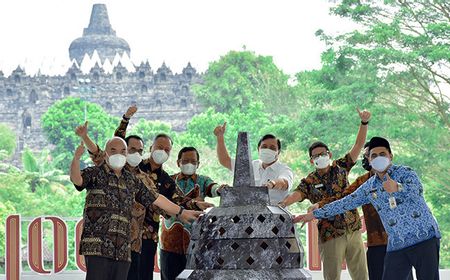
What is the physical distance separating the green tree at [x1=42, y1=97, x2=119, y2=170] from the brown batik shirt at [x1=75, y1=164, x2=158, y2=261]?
43933mm

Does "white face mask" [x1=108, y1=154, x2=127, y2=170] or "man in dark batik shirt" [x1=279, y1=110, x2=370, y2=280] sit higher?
"white face mask" [x1=108, y1=154, x2=127, y2=170]

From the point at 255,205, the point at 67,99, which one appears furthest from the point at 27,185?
the point at 255,205

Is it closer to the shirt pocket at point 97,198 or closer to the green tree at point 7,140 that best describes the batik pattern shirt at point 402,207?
the shirt pocket at point 97,198

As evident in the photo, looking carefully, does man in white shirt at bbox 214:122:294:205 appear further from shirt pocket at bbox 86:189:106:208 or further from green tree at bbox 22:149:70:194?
green tree at bbox 22:149:70:194

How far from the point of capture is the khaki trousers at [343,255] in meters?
6.57

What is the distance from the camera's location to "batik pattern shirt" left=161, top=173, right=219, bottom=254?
6.21 metres

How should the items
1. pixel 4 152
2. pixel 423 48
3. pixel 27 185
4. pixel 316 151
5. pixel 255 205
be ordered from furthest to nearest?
pixel 4 152 → pixel 27 185 → pixel 423 48 → pixel 316 151 → pixel 255 205

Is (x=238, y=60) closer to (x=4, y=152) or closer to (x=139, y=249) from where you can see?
(x=4, y=152)

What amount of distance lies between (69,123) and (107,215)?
46984 mm

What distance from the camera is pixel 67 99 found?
5347 cm

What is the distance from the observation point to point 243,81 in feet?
159

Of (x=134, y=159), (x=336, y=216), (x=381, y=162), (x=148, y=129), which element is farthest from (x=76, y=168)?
(x=148, y=129)

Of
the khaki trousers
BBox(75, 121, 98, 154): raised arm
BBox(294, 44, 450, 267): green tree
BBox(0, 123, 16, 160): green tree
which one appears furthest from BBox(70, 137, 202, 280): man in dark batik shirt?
BBox(0, 123, 16, 160): green tree

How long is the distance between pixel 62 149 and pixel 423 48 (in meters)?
29.2
